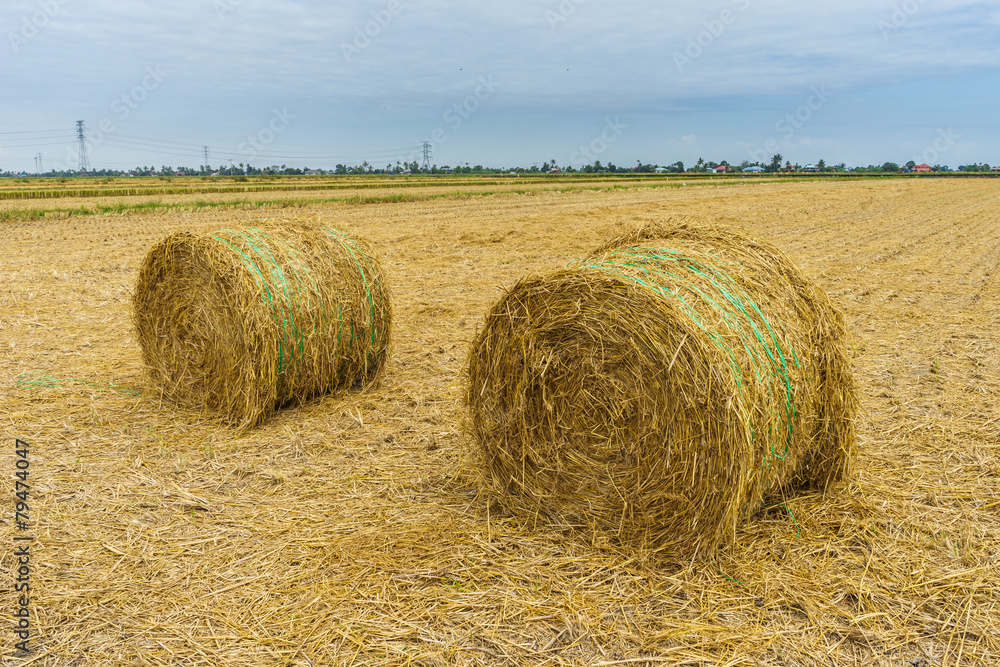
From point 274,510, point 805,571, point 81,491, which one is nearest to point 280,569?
point 274,510

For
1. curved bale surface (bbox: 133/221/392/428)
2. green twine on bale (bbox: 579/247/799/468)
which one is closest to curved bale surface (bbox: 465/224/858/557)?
green twine on bale (bbox: 579/247/799/468)

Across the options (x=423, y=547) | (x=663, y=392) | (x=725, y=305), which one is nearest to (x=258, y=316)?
(x=423, y=547)

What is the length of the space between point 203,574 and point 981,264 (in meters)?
15.1

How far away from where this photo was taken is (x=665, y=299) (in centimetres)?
383

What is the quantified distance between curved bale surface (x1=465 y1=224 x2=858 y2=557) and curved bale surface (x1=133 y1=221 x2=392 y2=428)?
2.13 meters

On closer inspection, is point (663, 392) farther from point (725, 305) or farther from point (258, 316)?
point (258, 316)

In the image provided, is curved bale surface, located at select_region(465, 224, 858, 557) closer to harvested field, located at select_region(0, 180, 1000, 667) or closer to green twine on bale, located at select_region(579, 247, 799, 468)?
green twine on bale, located at select_region(579, 247, 799, 468)

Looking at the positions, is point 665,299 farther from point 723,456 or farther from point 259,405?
point 259,405

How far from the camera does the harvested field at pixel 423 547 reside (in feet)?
10.7

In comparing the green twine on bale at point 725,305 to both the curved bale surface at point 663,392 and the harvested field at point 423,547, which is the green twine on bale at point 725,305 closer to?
the curved bale surface at point 663,392

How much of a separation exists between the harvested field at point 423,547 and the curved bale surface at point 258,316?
30 centimetres

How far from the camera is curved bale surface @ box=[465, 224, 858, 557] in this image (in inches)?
148

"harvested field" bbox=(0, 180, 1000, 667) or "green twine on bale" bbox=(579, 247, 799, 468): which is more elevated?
"green twine on bale" bbox=(579, 247, 799, 468)

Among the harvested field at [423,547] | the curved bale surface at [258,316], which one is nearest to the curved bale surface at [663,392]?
the harvested field at [423,547]
